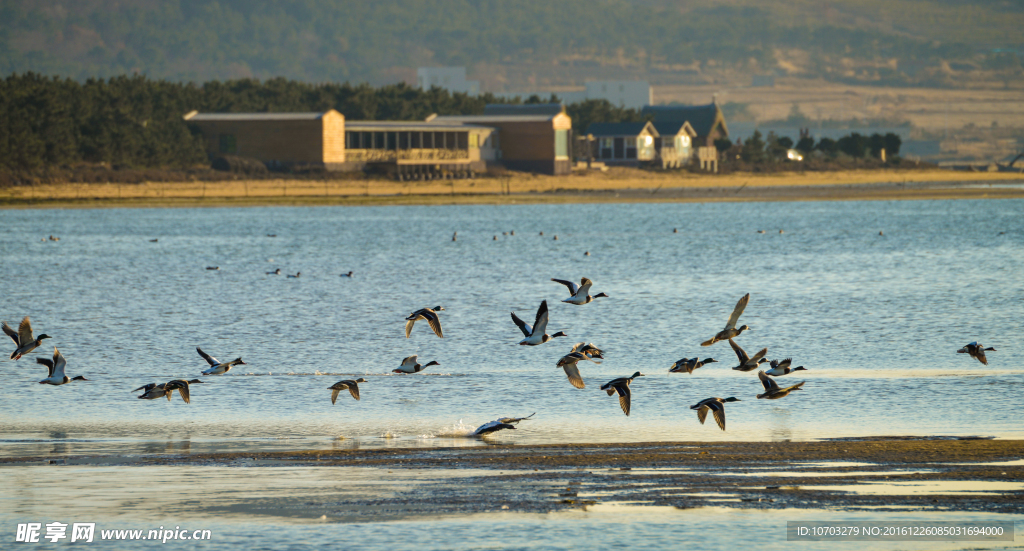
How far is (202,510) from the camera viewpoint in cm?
1348

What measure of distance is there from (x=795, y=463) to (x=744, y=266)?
38.2m

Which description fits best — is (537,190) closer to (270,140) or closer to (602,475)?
(270,140)

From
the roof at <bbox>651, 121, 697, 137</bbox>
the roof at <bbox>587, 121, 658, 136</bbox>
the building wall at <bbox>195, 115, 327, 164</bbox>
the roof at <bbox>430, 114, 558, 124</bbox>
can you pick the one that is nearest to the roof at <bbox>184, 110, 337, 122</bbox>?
the building wall at <bbox>195, 115, 327, 164</bbox>

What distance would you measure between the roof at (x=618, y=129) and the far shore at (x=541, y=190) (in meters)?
7.49

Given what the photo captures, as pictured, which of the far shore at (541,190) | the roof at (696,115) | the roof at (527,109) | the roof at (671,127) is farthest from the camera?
the roof at (696,115)

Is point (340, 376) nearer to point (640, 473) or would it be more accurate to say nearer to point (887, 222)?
point (640, 473)

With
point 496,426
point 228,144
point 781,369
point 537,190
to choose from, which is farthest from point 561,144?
point 496,426

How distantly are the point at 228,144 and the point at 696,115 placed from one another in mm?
66837

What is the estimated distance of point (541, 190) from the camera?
110438 mm

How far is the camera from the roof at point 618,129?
13275 cm

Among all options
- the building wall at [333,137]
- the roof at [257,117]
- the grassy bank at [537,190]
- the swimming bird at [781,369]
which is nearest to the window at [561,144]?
the grassy bank at [537,190]

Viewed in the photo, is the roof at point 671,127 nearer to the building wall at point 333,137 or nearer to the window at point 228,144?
the building wall at point 333,137

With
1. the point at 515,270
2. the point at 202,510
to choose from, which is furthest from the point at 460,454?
the point at 515,270

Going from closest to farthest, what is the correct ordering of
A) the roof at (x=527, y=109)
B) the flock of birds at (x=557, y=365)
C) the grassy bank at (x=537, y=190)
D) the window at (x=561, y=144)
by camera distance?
the flock of birds at (x=557, y=365)
the grassy bank at (x=537, y=190)
the window at (x=561, y=144)
the roof at (x=527, y=109)
